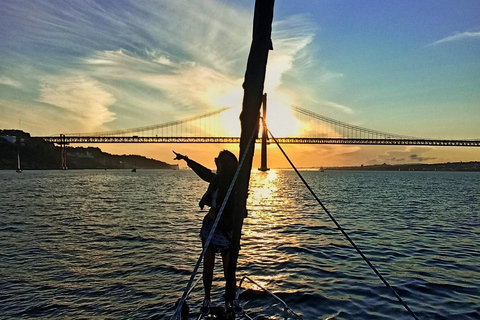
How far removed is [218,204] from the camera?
4465 mm

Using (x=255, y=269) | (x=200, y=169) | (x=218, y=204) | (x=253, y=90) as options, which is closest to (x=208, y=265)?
(x=218, y=204)

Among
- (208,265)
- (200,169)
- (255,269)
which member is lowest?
(255,269)

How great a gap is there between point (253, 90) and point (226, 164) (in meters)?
1.15

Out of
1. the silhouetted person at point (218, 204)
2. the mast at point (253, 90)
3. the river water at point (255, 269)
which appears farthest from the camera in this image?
the river water at point (255, 269)

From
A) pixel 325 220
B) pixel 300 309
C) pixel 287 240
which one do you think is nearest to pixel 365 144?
pixel 325 220

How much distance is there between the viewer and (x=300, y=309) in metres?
6.11

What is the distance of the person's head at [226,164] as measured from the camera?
4480 mm

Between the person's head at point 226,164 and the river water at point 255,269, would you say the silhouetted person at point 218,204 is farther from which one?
the river water at point 255,269

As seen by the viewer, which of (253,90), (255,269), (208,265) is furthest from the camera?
(255,269)

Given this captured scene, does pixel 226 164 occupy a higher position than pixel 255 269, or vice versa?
pixel 226 164

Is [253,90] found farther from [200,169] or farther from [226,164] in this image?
[200,169]

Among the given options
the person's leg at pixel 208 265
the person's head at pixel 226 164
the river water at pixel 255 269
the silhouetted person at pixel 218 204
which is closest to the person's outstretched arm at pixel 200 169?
the silhouetted person at pixel 218 204

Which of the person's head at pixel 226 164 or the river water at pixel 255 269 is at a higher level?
the person's head at pixel 226 164

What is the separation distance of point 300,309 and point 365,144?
100235mm
